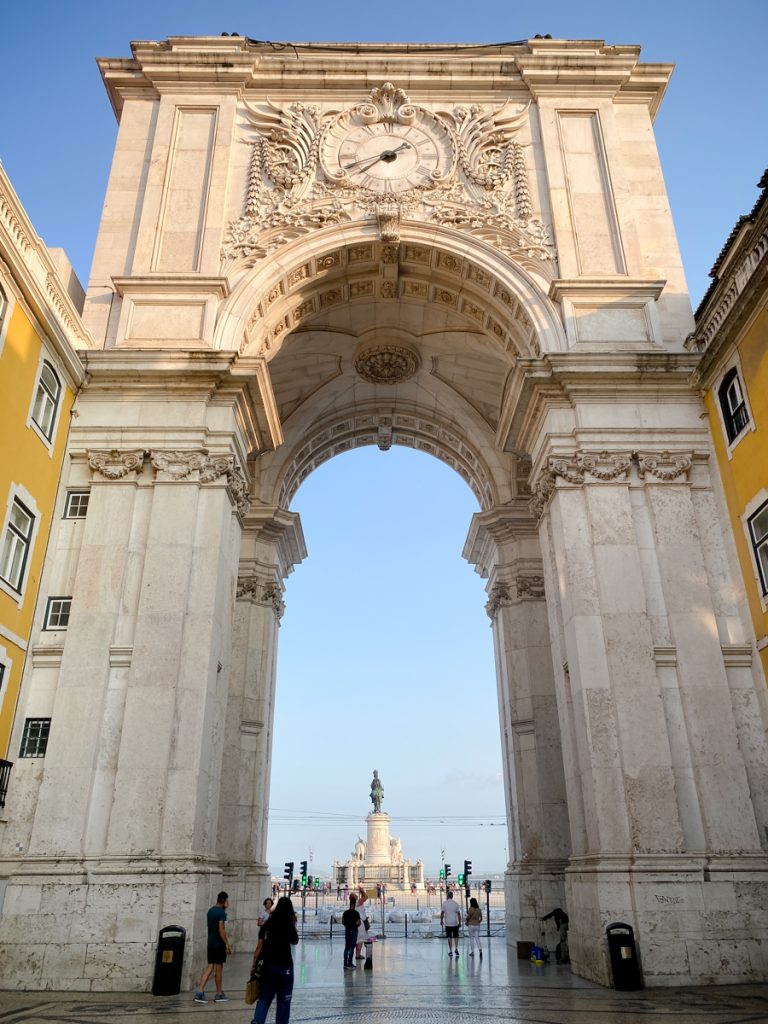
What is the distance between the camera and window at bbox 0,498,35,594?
1677cm

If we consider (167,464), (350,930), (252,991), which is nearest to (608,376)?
(167,464)

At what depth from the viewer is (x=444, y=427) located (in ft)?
108

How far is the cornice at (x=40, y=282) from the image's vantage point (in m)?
16.2

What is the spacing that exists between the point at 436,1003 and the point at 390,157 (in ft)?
76.3

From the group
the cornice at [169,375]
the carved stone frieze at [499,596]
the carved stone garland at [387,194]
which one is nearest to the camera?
the cornice at [169,375]

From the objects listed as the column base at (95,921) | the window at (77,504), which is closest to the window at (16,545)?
the window at (77,504)

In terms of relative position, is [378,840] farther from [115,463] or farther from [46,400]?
[46,400]

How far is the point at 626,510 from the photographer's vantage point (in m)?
19.2

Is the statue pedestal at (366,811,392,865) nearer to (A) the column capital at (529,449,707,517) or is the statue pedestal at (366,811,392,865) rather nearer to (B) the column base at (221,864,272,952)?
(B) the column base at (221,864,272,952)

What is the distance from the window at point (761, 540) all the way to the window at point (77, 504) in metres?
16.2

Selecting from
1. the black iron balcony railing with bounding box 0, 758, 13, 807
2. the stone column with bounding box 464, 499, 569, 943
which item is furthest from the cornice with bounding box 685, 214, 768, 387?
the black iron balcony railing with bounding box 0, 758, 13, 807

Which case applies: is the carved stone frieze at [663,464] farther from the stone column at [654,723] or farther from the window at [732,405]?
the window at [732,405]

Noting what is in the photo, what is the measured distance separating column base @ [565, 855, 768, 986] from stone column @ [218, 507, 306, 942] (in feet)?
40.7

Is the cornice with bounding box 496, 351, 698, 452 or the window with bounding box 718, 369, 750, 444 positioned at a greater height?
the cornice with bounding box 496, 351, 698, 452
